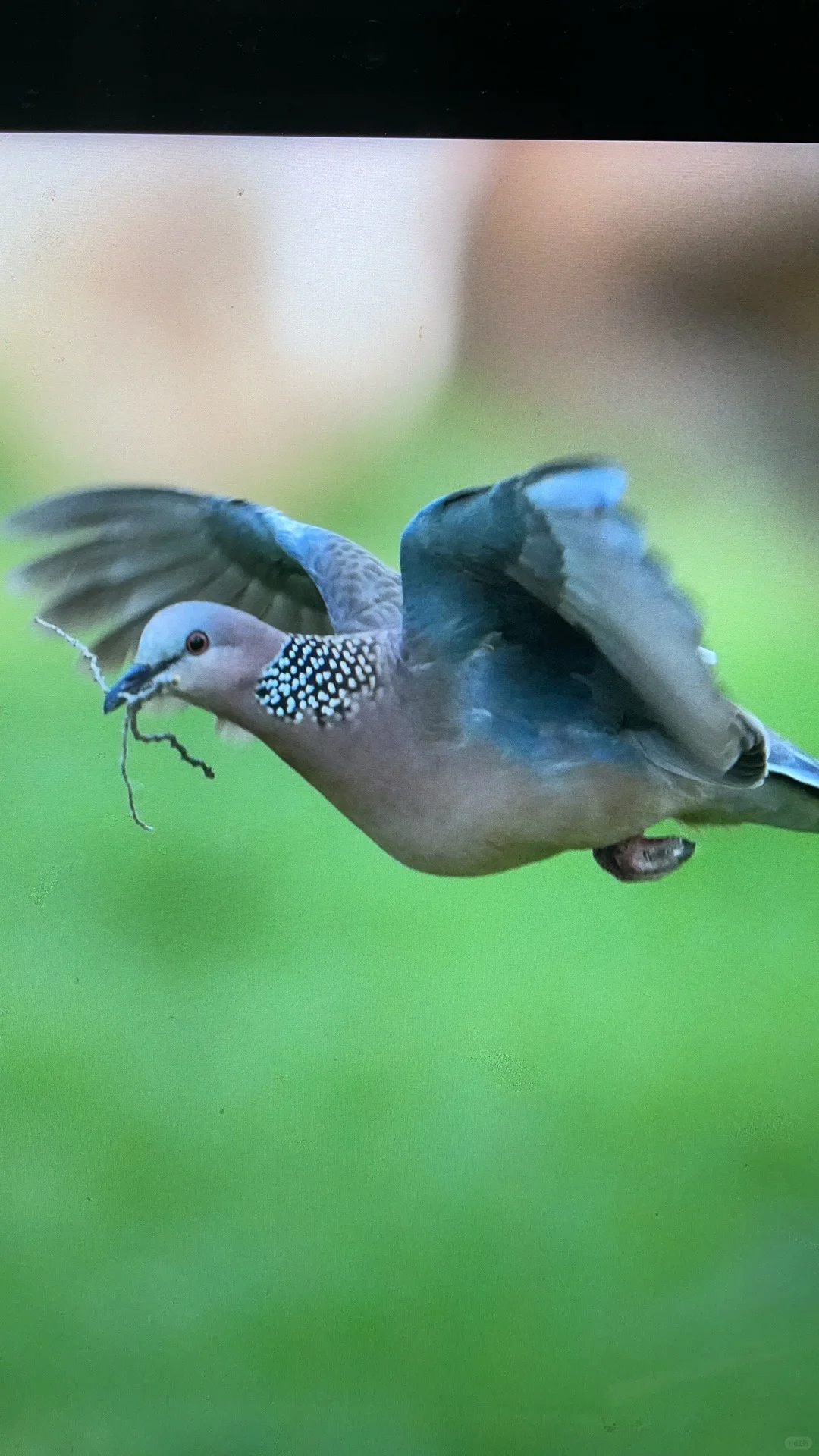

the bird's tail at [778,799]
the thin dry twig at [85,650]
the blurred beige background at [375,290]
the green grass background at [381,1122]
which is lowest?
the green grass background at [381,1122]

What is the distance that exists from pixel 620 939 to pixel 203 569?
0.51m

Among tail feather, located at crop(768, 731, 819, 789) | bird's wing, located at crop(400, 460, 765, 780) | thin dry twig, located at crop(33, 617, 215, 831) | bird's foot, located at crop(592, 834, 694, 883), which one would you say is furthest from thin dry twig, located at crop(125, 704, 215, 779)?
tail feather, located at crop(768, 731, 819, 789)

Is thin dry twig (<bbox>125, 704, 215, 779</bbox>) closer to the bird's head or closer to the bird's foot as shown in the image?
the bird's head

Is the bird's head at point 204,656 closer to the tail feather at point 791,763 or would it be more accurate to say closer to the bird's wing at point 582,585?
the bird's wing at point 582,585

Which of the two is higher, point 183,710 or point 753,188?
point 753,188

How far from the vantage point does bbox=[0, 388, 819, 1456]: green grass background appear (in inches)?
43.4

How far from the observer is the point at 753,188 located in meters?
1.07

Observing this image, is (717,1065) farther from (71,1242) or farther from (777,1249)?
(71,1242)

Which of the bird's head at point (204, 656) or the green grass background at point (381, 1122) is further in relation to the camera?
the green grass background at point (381, 1122)

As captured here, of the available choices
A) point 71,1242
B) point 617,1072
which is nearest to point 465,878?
point 617,1072

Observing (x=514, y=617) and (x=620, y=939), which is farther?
(x=620, y=939)

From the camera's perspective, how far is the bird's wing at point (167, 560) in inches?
42.8

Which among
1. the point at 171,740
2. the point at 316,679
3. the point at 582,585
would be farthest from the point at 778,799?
the point at 171,740

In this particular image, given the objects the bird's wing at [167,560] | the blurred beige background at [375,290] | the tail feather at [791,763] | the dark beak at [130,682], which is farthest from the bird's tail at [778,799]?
the dark beak at [130,682]
